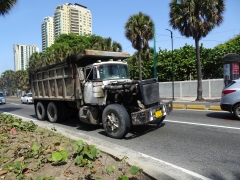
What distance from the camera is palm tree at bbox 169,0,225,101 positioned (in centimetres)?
1973

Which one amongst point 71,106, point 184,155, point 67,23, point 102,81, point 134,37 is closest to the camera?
point 184,155

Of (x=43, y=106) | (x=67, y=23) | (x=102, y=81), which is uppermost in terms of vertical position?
(x=67, y=23)

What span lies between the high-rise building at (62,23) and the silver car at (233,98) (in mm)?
84583

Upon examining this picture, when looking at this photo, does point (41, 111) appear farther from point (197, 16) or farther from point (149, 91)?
point (197, 16)

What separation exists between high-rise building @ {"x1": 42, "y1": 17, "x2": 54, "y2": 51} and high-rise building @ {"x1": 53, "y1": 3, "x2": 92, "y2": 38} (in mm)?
2777

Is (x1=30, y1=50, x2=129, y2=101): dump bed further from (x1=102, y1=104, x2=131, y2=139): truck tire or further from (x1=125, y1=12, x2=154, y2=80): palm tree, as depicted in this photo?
(x1=125, y1=12, x2=154, y2=80): palm tree

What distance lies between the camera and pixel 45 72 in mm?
10469

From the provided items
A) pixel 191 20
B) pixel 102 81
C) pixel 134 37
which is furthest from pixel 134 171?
pixel 134 37

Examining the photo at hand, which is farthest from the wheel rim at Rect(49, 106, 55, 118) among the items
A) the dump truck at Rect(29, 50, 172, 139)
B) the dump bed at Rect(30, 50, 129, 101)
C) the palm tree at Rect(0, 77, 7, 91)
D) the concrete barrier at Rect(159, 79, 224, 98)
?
the palm tree at Rect(0, 77, 7, 91)

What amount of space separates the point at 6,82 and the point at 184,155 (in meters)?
122

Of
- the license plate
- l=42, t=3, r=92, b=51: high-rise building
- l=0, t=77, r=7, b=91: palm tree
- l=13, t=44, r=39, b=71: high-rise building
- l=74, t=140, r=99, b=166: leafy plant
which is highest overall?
l=42, t=3, r=92, b=51: high-rise building

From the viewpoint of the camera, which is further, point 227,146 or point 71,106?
point 71,106

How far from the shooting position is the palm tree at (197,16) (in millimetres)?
19734

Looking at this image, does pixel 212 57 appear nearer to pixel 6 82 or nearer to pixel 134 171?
pixel 134 171
